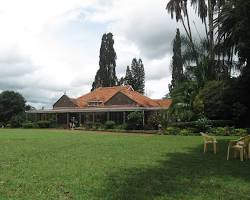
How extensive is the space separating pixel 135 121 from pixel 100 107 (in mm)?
11152

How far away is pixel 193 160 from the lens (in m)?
14.6

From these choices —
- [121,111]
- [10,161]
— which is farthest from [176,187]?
[121,111]

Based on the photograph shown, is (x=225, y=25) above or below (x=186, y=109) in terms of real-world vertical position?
above

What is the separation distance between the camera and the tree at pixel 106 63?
67.9 metres

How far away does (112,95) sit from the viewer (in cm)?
5884

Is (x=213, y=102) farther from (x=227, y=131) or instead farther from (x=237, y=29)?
(x=237, y=29)

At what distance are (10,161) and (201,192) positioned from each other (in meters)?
6.90

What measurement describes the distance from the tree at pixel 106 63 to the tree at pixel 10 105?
12583 mm

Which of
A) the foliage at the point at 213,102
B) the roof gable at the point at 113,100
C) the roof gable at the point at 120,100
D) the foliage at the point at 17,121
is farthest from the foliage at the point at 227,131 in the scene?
the foliage at the point at 17,121

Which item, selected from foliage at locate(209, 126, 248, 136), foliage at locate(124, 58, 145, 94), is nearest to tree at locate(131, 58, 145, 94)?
foliage at locate(124, 58, 145, 94)

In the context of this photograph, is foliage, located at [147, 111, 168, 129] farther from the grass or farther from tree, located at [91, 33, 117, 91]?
the grass

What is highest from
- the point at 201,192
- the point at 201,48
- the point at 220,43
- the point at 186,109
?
the point at 201,48

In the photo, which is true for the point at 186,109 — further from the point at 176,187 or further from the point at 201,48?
the point at 176,187

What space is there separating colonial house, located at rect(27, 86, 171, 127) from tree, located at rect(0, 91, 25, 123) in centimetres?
272
